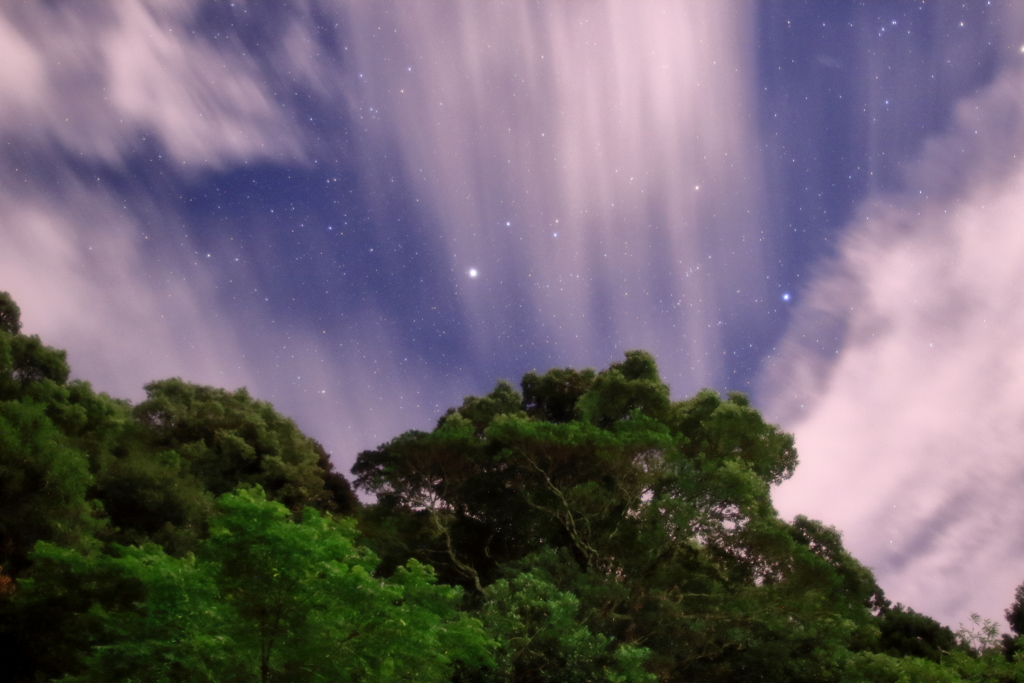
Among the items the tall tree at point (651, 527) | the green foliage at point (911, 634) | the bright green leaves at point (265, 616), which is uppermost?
the green foliage at point (911, 634)

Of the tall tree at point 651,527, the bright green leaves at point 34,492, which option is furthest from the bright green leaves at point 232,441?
the bright green leaves at point 34,492

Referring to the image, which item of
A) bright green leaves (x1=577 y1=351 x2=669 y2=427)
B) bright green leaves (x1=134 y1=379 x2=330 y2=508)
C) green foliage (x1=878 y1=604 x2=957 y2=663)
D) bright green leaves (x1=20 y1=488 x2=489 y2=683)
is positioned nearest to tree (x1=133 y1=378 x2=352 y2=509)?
bright green leaves (x1=134 y1=379 x2=330 y2=508)

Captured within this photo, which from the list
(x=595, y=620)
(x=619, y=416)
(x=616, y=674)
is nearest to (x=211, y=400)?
(x=619, y=416)

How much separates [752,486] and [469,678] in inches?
355

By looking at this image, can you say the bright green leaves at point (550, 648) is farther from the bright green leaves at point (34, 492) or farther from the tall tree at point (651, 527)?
the bright green leaves at point (34, 492)

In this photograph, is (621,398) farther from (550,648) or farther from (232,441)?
(232,441)

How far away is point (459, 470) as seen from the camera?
21047 millimetres

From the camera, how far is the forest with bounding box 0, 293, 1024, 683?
922 cm

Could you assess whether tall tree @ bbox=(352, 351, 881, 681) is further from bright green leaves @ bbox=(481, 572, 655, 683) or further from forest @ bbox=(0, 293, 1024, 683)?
bright green leaves @ bbox=(481, 572, 655, 683)

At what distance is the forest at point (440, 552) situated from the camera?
922 centimetres

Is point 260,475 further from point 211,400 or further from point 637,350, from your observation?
point 637,350

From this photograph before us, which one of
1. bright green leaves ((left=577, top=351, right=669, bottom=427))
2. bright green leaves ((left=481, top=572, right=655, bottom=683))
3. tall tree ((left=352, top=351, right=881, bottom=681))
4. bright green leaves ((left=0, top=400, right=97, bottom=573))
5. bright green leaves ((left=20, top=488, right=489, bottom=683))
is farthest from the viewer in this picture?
bright green leaves ((left=577, top=351, right=669, bottom=427))

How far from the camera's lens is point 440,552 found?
2084 cm

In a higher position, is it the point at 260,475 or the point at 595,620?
the point at 260,475
